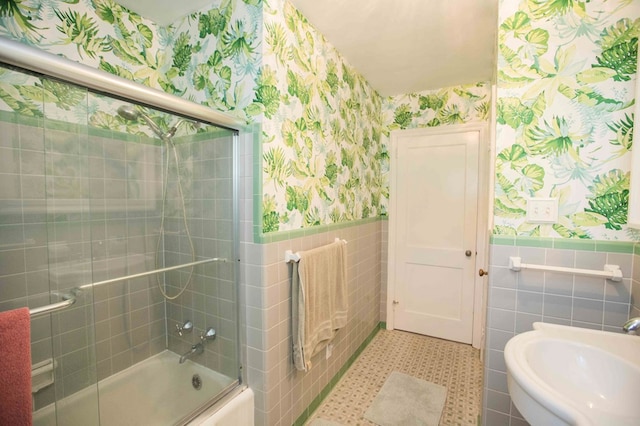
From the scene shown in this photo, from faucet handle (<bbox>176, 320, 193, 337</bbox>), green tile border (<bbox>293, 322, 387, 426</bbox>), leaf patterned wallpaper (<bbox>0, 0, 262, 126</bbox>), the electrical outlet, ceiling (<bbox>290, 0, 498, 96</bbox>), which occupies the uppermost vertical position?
ceiling (<bbox>290, 0, 498, 96</bbox>)

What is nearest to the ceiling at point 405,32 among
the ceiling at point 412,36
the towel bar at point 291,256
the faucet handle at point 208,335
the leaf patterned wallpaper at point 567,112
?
the ceiling at point 412,36

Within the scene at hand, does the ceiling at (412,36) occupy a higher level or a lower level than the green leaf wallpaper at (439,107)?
higher

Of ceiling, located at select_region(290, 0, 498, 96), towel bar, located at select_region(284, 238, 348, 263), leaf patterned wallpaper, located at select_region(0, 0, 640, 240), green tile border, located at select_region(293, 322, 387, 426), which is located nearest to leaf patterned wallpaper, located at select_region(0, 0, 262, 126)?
leaf patterned wallpaper, located at select_region(0, 0, 640, 240)

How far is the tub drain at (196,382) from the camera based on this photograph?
1.54 m

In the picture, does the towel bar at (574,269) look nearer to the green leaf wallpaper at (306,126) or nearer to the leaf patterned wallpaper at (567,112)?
the leaf patterned wallpaper at (567,112)

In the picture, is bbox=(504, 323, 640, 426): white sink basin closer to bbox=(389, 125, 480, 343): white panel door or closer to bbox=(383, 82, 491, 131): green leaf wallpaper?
bbox=(389, 125, 480, 343): white panel door

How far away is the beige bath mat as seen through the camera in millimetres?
1729

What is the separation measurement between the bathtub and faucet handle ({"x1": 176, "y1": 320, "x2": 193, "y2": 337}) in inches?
5.8

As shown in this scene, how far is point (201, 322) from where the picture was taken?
5.50ft

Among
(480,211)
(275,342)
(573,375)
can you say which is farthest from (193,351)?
(480,211)

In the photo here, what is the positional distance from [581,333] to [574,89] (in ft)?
3.41

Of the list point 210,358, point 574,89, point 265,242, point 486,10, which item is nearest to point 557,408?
point 265,242

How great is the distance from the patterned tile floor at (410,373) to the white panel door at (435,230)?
0.67ft

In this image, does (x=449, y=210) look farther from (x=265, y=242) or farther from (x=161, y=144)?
(x=161, y=144)
